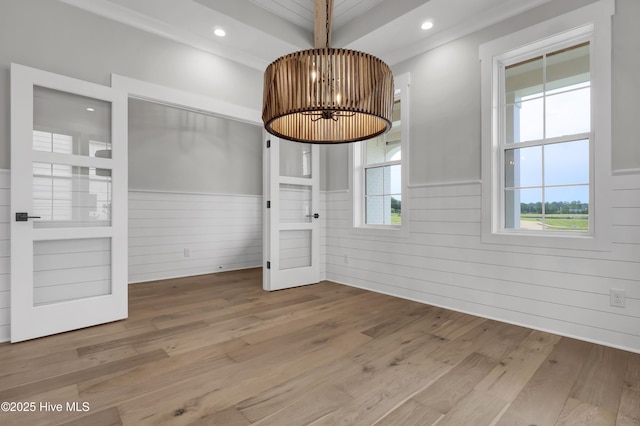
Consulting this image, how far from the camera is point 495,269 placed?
9.37 feet

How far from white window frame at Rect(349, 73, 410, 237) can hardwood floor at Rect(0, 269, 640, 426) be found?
1.04 m

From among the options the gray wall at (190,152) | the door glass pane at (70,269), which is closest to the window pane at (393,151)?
the gray wall at (190,152)

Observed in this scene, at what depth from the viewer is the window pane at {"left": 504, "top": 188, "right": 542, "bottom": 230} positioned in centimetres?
273

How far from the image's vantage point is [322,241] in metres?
4.44

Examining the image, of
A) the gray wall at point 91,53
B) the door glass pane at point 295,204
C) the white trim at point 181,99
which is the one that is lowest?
the door glass pane at point 295,204

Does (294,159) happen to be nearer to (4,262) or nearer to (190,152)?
(190,152)

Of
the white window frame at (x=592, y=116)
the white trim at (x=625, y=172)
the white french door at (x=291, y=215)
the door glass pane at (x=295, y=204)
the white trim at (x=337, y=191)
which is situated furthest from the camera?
the white trim at (x=337, y=191)

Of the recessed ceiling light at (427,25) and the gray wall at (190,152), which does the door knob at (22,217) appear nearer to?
the gray wall at (190,152)

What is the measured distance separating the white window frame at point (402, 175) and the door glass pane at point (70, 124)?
2.58 m

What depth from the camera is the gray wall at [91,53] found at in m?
2.39

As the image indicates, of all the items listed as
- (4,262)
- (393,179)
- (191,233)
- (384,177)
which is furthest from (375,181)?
(4,262)

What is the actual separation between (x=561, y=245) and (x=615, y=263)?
323 mm

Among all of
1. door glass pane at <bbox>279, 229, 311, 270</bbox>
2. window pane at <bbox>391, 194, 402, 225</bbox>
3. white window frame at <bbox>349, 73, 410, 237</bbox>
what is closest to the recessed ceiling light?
white window frame at <bbox>349, 73, 410, 237</bbox>

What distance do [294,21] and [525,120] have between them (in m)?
2.46
